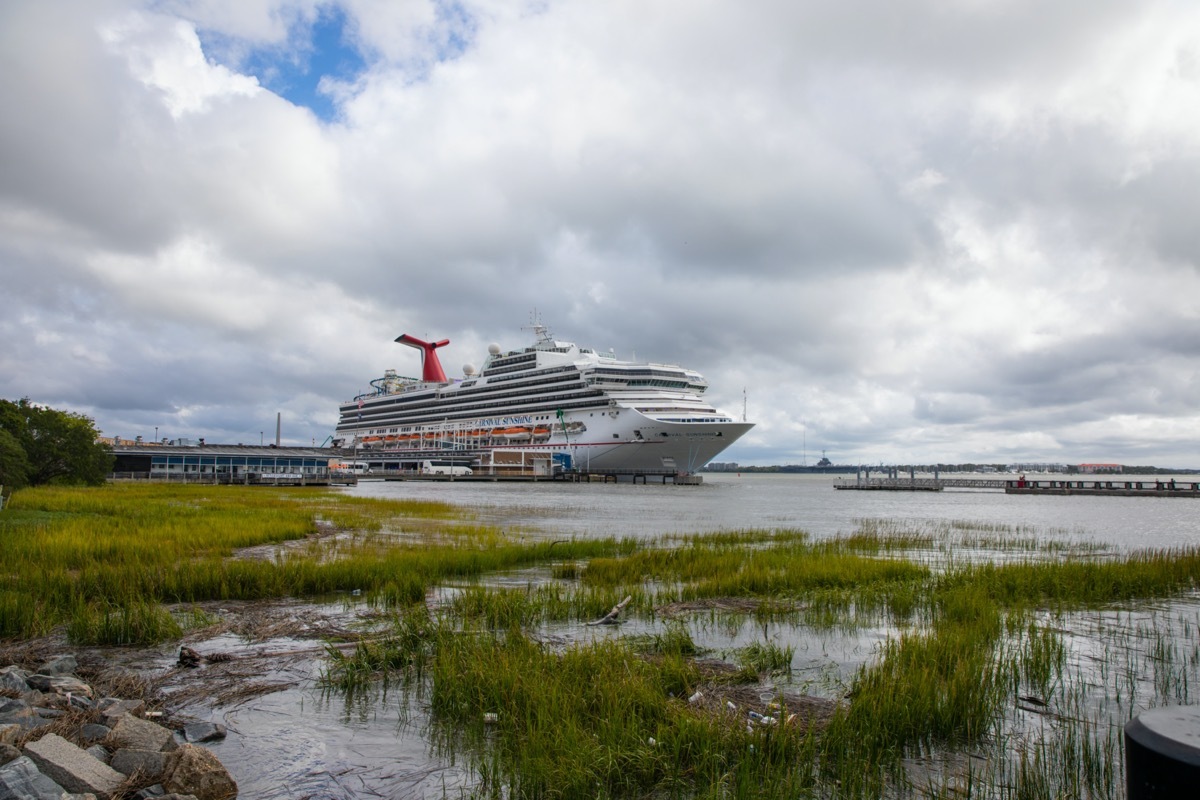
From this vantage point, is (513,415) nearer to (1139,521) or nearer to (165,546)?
(1139,521)

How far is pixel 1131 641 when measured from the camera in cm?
972

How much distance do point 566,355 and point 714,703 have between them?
91067 mm

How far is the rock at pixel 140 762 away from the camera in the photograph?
4879mm

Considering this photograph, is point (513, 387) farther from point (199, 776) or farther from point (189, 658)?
point (199, 776)

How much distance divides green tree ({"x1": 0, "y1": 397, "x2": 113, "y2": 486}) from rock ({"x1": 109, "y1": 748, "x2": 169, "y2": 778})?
41.4 m

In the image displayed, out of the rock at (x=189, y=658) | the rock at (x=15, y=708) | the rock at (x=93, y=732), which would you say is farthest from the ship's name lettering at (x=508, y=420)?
the rock at (x=93, y=732)

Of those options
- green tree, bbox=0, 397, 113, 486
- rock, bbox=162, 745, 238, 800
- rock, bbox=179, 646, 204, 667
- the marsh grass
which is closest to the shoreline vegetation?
the marsh grass

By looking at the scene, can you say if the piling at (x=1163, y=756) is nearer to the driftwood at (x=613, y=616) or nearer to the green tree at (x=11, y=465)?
the driftwood at (x=613, y=616)

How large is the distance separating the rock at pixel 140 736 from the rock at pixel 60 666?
7.95 ft

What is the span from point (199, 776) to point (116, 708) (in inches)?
67.8

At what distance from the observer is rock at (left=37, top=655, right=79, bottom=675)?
720cm

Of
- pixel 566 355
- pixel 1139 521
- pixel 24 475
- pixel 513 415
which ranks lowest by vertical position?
pixel 1139 521

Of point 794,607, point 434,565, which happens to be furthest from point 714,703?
point 434,565

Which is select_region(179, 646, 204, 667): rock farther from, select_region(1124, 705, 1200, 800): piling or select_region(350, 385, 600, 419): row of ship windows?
select_region(350, 385, 600, 419): row of ship windows
